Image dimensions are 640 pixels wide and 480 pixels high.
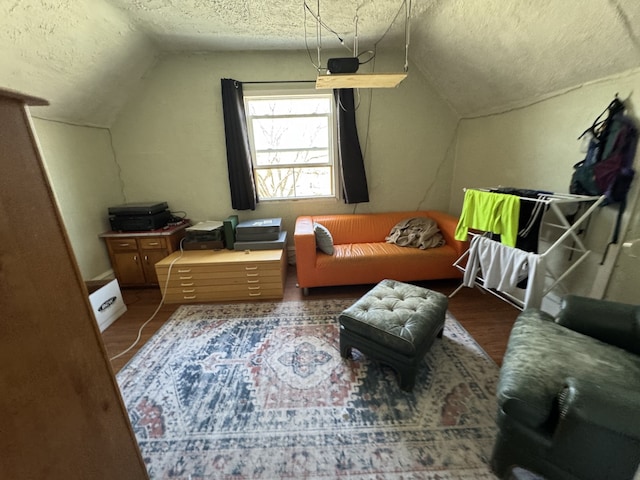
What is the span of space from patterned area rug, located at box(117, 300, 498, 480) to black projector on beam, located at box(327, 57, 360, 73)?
1.95m

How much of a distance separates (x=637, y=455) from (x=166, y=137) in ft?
13.1

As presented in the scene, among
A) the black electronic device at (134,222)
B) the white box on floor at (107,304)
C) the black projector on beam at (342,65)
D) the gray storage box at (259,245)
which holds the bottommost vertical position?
the white box on floor at (107,304)

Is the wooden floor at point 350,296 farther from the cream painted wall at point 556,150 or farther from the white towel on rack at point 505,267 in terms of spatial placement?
the cream painted wall at point 556,150

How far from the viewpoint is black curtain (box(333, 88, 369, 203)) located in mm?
2924

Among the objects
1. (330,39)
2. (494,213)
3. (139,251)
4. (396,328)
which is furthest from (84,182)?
(494,213)

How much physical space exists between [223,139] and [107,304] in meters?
2.04

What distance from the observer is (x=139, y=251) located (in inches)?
109

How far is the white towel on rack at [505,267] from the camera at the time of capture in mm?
1678

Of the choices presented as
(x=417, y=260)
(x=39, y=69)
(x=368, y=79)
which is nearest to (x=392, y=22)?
(x=368, y=79)

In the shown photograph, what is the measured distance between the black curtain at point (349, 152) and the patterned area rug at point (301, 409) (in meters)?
1.73

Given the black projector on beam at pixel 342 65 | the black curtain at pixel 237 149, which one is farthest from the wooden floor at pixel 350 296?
the black projector on beam at pixel 342 65

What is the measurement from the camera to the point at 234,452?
1249 millimetres

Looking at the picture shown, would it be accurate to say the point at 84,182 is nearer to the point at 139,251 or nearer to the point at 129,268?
the point at 139,251

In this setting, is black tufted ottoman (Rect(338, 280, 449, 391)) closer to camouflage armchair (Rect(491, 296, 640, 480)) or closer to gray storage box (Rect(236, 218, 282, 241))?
camouflage armchair (Rect(491, 296, 640, 480))
